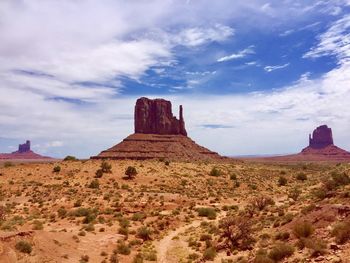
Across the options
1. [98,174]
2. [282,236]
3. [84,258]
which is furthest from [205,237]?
[98,174]

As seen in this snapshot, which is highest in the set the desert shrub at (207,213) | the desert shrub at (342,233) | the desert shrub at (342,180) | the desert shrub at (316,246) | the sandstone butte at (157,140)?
the sandstone butte at (157,140)

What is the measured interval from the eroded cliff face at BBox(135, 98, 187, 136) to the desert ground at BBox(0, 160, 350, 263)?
261 ft

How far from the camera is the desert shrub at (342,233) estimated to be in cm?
1501

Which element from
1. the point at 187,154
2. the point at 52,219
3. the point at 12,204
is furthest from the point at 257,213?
the point at 187,154

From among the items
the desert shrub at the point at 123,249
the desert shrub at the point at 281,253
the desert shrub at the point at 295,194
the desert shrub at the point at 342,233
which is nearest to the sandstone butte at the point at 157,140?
the desert shrub at the point at 295,194

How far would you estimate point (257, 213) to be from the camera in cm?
2891

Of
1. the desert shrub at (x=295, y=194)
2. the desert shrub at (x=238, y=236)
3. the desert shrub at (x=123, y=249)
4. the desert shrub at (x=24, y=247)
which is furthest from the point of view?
the desert shrub at (x=295, y=194)

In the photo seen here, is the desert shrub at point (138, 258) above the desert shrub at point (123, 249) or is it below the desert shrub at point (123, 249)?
below

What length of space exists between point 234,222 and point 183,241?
4255 millimetres

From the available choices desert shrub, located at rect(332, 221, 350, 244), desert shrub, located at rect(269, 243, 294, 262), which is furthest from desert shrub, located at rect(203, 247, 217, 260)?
desert shrub, located at rect(332, 221, 350, 244)

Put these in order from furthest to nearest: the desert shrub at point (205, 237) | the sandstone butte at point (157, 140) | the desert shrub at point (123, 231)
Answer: the sandstone butte at point (157, 140)
the desert shrub at point (123, 231)
the desert shrub at point (205, 237)

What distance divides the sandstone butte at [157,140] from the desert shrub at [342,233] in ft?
283

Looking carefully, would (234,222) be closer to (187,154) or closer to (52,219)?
(52,219)

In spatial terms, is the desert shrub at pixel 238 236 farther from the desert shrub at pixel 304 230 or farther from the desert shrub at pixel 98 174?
the desert shrub at pixel 98 174
